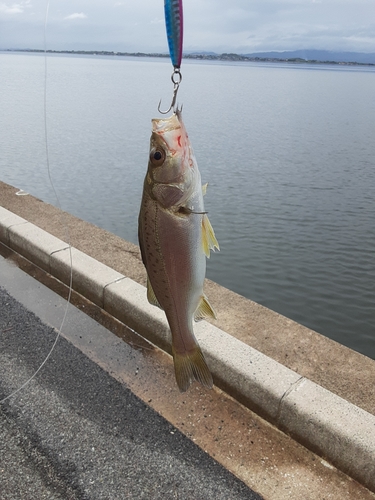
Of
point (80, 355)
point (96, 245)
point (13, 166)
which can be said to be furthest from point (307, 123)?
point (80, 355)

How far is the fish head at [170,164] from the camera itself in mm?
2039

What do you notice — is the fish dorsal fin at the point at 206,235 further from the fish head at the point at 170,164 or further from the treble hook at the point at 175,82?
the treble hook at the point at 175,82

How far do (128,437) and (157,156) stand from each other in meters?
2.43

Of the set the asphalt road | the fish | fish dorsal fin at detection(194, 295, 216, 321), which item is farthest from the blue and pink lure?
the asphalt road

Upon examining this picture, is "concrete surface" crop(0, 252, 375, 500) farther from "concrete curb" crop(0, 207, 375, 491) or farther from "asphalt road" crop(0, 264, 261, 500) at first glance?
"concrete curb" crop(0, 207, 375, 491)

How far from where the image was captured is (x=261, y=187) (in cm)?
1481

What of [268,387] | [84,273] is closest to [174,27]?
[268,387]

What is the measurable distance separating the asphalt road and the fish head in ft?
6.91

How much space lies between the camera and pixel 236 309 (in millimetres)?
5027

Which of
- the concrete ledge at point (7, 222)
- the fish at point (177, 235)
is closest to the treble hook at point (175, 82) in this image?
the fish at point (177, 235)

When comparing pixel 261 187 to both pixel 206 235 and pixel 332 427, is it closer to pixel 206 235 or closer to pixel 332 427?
pixel 332 427

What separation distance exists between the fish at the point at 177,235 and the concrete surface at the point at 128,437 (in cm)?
112

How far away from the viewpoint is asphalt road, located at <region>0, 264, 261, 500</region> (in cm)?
320

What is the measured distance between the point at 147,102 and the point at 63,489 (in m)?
32.9
